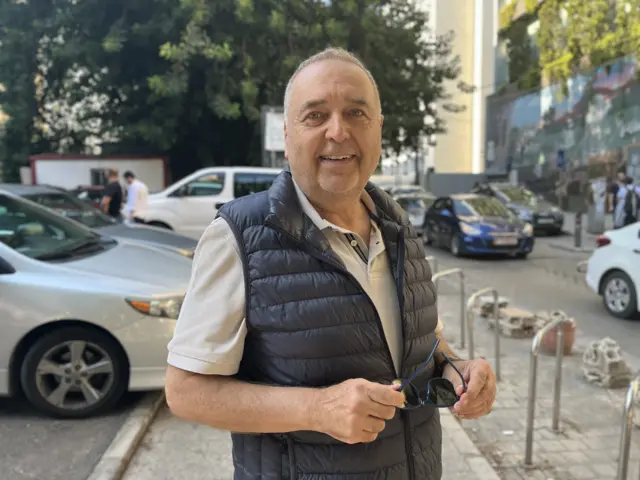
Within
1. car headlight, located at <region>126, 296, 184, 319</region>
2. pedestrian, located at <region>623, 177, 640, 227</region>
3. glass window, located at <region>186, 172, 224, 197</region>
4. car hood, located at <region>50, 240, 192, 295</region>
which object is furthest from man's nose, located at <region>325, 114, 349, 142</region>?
pedestrian, located at <region>623, 177, 640, 227</region>

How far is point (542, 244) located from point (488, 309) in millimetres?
9416

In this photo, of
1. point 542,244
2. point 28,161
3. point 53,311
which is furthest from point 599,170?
point 53,311

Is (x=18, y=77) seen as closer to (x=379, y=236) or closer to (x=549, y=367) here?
(x=549, y=367)

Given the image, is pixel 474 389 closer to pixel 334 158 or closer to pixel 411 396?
pixel 411 396

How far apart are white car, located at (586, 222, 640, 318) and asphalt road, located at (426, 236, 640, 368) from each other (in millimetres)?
208

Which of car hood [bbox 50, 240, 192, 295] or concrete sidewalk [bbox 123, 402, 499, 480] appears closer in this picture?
concrete sidewalk [bbox 123, 402, 499, 480]

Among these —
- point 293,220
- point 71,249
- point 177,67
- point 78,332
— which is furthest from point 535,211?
point 293,220

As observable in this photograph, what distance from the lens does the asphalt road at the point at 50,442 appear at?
3.47 m

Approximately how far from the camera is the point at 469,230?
13.0 meters

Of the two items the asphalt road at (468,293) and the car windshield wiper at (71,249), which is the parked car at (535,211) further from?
the car windshield wiper at (71,249)

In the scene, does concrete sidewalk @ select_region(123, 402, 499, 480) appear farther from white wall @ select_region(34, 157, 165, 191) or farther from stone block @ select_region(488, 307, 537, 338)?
white wall @ select_region(34, 157, 165, 191)

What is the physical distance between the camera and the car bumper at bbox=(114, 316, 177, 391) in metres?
4.06

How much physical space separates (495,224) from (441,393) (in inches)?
A: 474

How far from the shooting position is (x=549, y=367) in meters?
5.44
